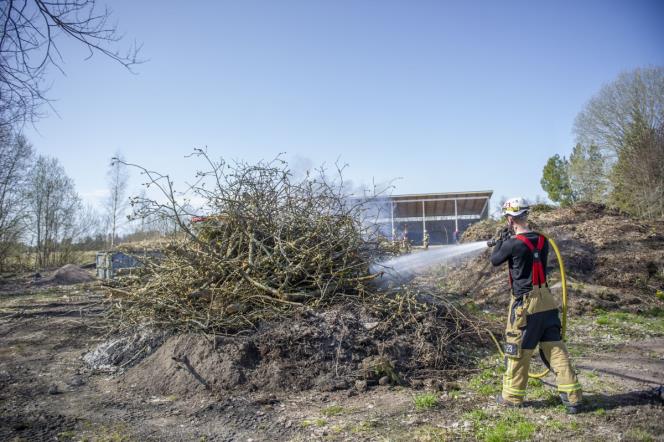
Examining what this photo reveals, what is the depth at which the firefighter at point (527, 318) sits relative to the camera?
375 cm

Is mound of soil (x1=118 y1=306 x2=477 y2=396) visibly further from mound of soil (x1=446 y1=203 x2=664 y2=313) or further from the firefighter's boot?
mound of soil (x1=446 y1=203 x2=664 y2=313)

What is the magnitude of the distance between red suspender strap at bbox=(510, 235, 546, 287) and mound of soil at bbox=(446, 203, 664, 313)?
5.33 meters

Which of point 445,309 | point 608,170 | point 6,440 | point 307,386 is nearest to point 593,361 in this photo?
point 445,309

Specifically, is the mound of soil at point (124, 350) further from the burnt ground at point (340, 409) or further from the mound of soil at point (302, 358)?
the mound of soil at point (302, 358)

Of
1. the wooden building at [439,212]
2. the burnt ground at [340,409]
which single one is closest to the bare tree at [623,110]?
the wooden building at [439,212]

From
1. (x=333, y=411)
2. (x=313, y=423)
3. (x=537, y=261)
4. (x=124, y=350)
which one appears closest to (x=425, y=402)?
(x=333, y=411)

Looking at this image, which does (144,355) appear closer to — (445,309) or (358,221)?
(358,221)

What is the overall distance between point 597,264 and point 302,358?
895 centimetres

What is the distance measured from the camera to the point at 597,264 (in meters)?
10.5

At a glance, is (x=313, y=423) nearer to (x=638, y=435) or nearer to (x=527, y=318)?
(x=527, y=318)

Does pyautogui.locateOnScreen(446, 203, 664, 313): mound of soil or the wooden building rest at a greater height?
the wooden building

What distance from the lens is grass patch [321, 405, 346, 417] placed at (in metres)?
3.90

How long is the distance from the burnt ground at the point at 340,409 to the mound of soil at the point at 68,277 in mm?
11652

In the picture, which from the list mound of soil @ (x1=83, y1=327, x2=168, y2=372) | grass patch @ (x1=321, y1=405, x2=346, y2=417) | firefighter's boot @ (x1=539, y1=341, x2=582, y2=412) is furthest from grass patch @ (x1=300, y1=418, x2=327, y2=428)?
mound of soil @ (x1=83, y1=327, x2=168, y2=372)
